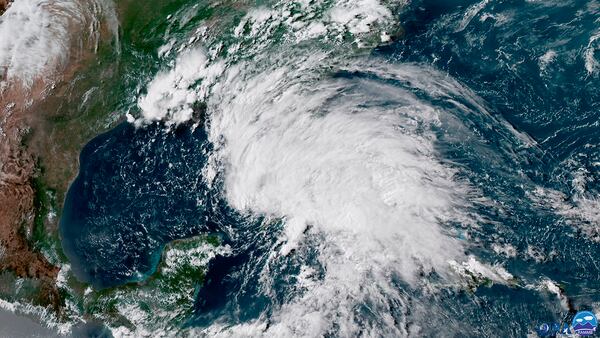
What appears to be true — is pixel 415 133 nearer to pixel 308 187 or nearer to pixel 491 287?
pixel 308 187

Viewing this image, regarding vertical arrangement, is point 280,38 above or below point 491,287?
above

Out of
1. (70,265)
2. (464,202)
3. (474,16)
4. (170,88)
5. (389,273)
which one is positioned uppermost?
(170,88)

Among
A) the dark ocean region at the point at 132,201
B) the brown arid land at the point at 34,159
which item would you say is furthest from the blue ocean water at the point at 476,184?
the brown arid land at the point at 34,159

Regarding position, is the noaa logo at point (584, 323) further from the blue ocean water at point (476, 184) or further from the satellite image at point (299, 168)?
the blue ocean water at point (476, 184)

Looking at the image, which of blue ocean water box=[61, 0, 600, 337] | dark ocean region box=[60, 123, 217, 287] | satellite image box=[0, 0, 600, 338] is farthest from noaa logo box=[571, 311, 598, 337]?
dark ocean region box=[60, 123, 217, 287]

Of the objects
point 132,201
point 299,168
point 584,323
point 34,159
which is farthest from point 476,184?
point 34,159

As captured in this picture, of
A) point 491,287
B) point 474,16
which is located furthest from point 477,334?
point 474,16
